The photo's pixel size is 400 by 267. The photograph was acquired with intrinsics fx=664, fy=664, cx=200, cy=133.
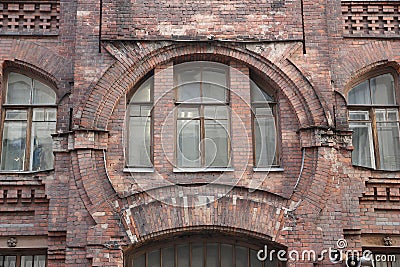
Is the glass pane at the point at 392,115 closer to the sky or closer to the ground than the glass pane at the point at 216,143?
closer to the sky

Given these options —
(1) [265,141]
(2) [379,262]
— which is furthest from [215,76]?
(2) [379,262]

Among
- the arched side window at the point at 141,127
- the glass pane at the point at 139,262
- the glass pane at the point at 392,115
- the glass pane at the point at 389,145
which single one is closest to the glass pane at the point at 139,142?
the arched side window at the point at 141,127

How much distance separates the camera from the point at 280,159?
37.9 feet

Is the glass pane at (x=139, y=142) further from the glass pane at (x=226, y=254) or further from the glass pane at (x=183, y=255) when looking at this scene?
the glass pane at (x=226, y=254)

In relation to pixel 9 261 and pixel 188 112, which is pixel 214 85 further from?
pixel 9 261

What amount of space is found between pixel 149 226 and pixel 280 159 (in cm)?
260

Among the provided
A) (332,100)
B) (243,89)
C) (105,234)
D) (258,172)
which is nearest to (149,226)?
(105,234)

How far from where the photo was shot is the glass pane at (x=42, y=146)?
38.9 ft

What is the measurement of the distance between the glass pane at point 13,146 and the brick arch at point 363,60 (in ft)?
19.3

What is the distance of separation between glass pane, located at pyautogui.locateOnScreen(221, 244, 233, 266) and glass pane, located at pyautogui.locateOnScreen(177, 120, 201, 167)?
1.46m

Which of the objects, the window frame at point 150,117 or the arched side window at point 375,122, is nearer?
the window frame at point 150,117

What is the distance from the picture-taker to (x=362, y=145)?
40.0ft

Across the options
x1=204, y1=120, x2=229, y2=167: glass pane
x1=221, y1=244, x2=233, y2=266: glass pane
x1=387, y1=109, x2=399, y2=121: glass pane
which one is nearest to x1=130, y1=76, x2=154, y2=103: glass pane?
x1=204, y1=120, x2=229, y2=167: glass pane

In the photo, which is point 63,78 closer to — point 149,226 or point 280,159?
point 149,226
